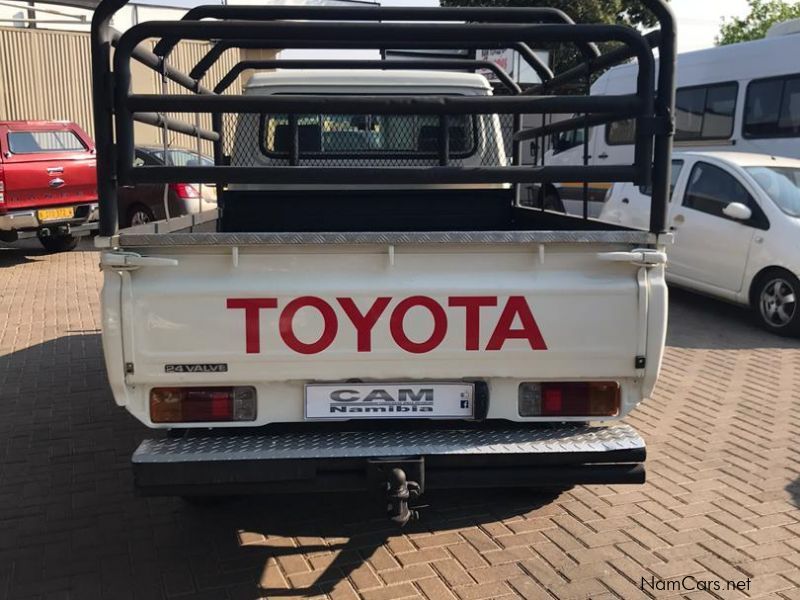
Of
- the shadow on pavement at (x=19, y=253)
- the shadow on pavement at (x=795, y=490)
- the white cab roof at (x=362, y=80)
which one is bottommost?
the shadow on pavement at (x=795, y=490)

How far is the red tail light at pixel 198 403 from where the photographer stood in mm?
2994

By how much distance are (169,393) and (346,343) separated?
2.38ft


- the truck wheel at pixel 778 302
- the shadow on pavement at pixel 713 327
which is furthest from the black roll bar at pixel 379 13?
the truck wheel at pixel 778 302

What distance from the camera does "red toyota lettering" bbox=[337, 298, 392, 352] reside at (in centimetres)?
293

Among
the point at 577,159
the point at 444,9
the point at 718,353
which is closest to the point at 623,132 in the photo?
the point at 577,159

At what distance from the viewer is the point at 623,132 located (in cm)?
1365

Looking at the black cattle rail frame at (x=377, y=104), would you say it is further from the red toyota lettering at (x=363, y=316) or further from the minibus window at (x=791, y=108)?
the minibus window at (x=791, y=108)

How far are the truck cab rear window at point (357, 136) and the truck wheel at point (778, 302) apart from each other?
14.0 ft

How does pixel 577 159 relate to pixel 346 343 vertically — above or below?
above

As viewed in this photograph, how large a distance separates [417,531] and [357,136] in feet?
8.12

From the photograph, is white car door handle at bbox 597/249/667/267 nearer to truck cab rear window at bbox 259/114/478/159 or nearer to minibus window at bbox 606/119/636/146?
truck cab rear window at bbox 259/114/478/159

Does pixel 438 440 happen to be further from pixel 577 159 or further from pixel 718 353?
pixel 577 159

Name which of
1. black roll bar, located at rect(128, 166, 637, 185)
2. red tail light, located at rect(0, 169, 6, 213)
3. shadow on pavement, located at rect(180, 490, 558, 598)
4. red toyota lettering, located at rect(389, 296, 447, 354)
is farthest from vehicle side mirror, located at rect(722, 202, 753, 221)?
red tail light, located at rect(0, 169, 6, 213)

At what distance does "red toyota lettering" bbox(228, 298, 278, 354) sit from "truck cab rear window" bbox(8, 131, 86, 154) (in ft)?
33.7
